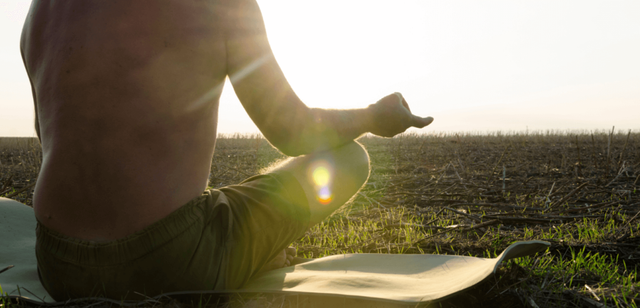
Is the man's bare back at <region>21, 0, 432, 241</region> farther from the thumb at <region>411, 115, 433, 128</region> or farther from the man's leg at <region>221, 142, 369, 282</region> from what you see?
the thumb at <region>411, 115, 433, 128</region>

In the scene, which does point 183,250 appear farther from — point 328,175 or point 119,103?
point 328,175

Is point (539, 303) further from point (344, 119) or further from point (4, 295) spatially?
point (4, 295)

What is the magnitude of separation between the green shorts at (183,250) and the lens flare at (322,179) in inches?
6.3

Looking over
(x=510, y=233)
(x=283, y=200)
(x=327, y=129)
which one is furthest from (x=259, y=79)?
(x=510, y=233)

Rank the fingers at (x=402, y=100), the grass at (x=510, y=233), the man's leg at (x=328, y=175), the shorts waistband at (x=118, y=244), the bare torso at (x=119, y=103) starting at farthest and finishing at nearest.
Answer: the fingers at (x=402, y=100)
the man's leg at (x=328, y=175)
the grass at (x=510, y=233)
the shorts waistband at (x=118, y=244)
the bare torso at (x=119, y=103)

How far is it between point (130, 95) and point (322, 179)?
92 cm

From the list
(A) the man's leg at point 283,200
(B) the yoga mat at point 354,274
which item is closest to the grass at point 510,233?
(B) the yoga mat at point 354,274

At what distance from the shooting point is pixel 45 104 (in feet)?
4.33

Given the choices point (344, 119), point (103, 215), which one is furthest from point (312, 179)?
point (103, 215)

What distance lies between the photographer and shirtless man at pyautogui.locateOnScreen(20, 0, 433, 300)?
1.23m

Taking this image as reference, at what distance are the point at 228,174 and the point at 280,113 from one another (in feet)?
15.9

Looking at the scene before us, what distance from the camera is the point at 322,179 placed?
1808 mm

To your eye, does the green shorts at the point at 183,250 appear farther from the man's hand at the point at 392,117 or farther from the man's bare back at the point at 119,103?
the man's hand at the point at 392,117

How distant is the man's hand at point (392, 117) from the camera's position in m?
1.85
